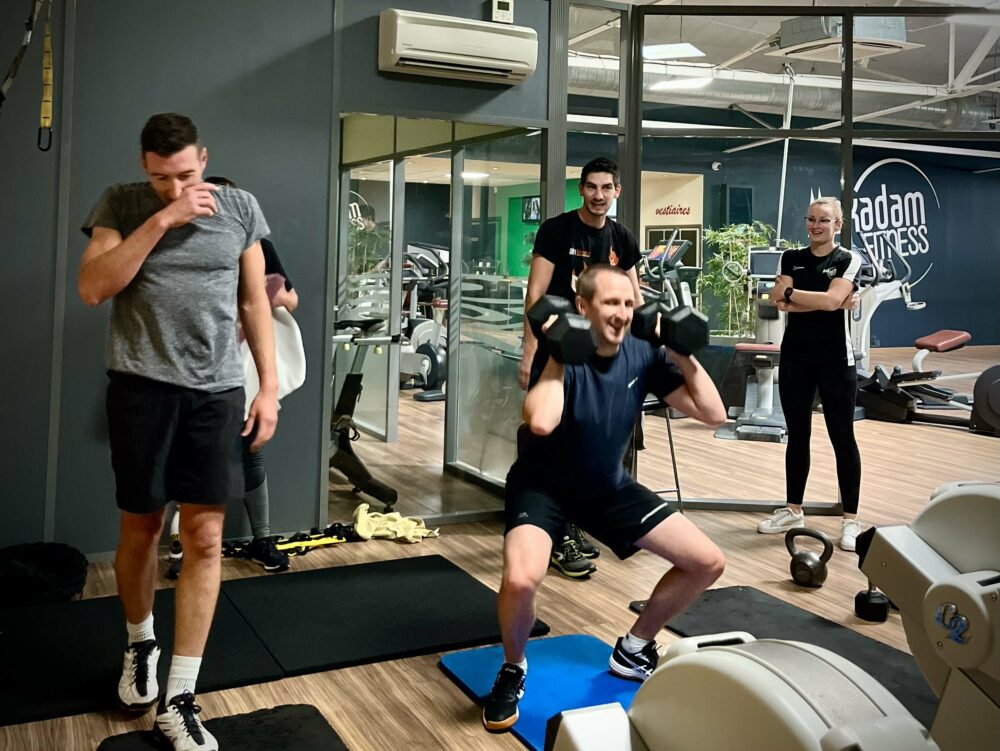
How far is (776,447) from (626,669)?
439 centimetres

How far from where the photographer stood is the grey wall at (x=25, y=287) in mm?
3342

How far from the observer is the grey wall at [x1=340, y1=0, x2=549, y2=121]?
391cm

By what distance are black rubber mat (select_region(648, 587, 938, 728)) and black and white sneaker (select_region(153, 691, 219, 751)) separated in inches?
59.3

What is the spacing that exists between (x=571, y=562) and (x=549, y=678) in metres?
1.00

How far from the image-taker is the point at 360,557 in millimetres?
3797

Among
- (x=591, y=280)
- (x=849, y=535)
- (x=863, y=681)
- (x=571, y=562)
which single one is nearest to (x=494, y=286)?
(x=571, y=562)

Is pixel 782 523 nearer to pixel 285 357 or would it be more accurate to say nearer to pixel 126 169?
pixel 285 357

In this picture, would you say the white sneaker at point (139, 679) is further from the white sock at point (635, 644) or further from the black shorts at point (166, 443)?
the white sock at point (635, 644)

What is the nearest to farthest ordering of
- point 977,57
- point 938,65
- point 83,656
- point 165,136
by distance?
point 165,136 → point 83,656 → point 977,57 → point 938,65

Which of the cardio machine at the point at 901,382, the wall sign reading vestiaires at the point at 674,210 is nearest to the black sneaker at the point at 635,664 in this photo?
the wall sign reading vestiaires at the point at 674,210

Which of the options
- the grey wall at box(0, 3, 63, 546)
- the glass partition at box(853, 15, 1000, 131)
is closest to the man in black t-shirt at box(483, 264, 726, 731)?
the grey wall at box(0, 3, 63, 546)

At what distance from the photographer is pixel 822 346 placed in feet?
13.1

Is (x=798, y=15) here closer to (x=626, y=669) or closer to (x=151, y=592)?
(x=626, y=669)

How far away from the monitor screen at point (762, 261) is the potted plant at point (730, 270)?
3 cm
